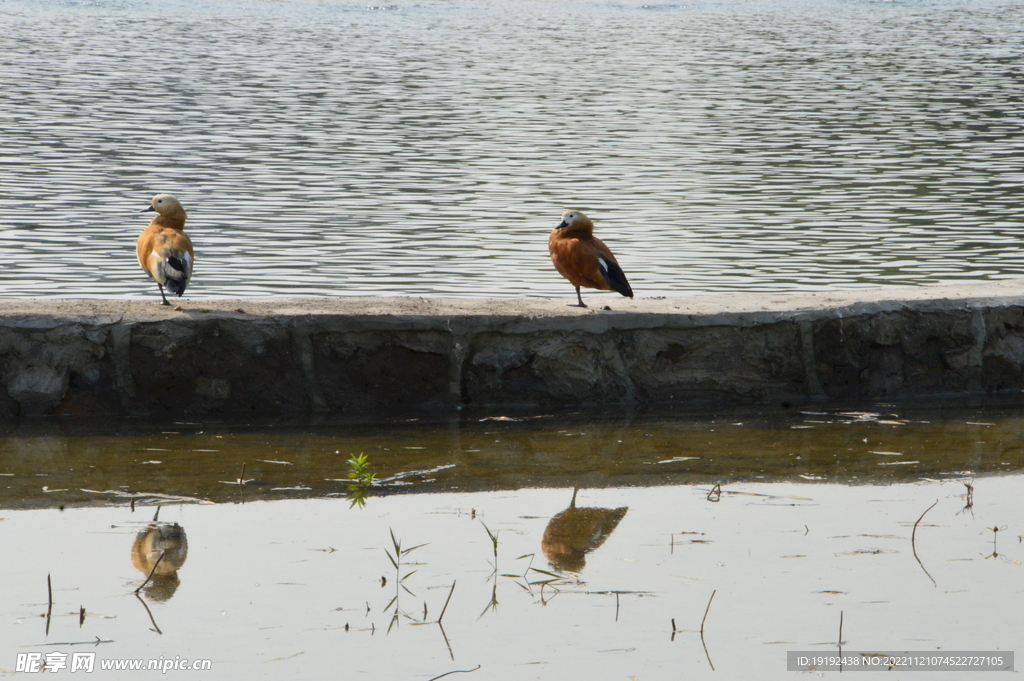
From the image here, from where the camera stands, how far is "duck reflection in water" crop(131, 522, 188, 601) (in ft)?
12.9

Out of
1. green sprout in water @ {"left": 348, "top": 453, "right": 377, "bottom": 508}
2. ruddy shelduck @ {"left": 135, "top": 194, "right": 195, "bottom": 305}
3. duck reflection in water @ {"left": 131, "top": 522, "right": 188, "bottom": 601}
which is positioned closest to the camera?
duck reflection in water @ {"left": 131, "top": 522, "right": 188, "bottom": 601}

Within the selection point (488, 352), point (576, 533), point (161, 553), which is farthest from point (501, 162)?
point (161, 553)

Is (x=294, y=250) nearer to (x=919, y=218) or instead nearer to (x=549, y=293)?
(x=549, y=293)

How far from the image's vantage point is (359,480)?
5098mm

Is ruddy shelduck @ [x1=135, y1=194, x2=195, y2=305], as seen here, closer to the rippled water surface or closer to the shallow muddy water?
the shallow muddy water

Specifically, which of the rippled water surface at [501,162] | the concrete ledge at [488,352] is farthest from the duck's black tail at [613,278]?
the rippled water surface at [501,162]

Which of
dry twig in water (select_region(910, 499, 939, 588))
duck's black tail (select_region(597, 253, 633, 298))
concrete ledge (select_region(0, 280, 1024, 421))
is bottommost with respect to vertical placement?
dry twig in water (select_region(910, 499, 939, 588))

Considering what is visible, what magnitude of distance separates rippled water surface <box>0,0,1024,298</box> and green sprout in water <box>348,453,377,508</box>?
4.83 metres

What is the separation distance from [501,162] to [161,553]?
13.3m

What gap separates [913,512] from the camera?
4.77 meters

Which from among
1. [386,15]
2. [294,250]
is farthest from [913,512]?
[386,15]

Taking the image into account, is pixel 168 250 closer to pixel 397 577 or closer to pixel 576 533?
pixel 576 533

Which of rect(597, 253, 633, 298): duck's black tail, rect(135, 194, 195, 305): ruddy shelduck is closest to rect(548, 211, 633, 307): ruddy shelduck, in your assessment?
rect(597, 253, 633, 298): duck's black tail

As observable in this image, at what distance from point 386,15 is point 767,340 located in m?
51.1
